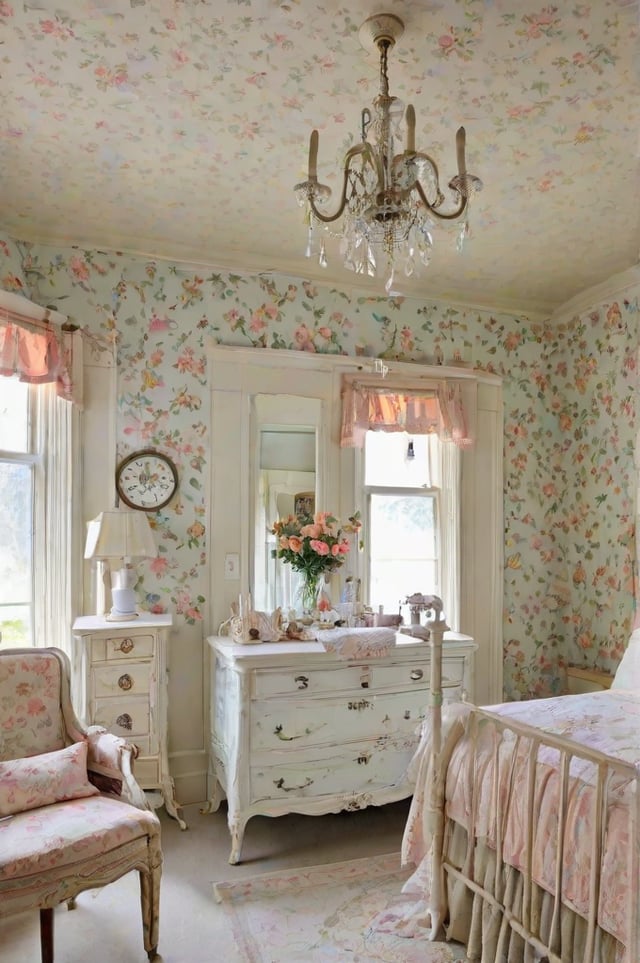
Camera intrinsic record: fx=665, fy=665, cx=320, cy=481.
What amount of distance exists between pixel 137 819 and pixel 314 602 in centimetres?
157

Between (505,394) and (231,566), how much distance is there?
2071 mm

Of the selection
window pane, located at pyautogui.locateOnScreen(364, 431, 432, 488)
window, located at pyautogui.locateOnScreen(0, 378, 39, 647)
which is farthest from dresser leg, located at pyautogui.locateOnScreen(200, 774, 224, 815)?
window pane, located at pyautogui.locateOnScreen(364, 431, 432, 488)

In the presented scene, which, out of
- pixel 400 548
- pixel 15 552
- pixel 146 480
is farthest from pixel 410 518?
pixel 15 552

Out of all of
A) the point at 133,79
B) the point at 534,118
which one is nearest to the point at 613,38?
the point at 534,118

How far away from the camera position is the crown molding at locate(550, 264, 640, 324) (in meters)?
3.76

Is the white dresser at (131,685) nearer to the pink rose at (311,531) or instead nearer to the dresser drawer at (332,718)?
the dresser drawer at (332,718)

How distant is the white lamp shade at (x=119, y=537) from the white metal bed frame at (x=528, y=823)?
4.75ft

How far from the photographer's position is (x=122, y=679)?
9.93 ft

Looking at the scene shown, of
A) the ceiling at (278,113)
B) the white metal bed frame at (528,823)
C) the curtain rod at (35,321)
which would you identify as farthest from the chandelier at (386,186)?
the curtain rod at (35,321)

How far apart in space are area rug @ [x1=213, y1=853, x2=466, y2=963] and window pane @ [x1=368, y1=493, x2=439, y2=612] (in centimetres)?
145

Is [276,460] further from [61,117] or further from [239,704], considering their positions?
[61,117]

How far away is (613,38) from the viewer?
6.71 feet

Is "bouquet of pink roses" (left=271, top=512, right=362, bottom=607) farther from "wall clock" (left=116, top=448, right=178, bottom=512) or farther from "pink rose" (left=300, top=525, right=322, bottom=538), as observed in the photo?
"wall clock" (left=116, top=448, right=178, bottom=512)

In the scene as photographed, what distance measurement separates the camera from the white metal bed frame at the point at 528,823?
1717 mm
